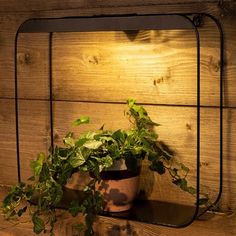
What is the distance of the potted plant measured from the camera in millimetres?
1226

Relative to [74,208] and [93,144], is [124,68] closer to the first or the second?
[93,144]

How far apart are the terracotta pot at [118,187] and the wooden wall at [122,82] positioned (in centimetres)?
10

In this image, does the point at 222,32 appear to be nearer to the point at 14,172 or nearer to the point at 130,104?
the point at 130,104

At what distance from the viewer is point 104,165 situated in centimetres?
120

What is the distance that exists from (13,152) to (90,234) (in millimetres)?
409

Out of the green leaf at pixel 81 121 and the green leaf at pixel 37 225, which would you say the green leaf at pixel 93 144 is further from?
the green leaf at pixel 37 225

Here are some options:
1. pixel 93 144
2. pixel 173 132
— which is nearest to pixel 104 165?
pixel 93 144

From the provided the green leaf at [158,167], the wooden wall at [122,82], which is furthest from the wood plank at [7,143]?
the green leaf at [158,167]

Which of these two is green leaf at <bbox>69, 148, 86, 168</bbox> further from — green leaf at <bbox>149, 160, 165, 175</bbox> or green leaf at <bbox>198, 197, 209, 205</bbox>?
green leaf at <bbox>198, 197, 209, 205</bbox>

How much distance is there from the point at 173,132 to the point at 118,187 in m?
0.20

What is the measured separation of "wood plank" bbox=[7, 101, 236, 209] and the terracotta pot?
0.10 metres

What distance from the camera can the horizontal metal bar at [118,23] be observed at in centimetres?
113

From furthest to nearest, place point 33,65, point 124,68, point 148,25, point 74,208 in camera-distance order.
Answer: point 33,65
point 124,68
point 74,208
point 148,25

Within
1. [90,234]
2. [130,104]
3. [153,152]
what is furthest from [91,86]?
[90,234]
